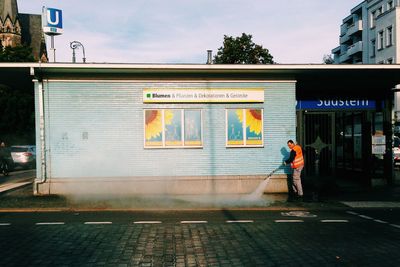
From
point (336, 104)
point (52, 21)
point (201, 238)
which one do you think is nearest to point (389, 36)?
point (336, 104)

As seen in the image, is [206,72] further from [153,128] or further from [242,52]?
[242,52]

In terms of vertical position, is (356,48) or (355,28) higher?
(355,28)

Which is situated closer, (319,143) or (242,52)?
(319,143)

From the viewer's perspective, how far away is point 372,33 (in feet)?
177

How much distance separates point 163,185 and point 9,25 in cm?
8448

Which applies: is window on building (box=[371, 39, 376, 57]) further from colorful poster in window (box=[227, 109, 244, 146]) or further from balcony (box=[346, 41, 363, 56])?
colorful poster in window (box=[227, 109, 244, 146])

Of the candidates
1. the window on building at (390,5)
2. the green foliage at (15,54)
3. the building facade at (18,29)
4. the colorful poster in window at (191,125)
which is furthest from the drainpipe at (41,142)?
the building facade at (18,29)

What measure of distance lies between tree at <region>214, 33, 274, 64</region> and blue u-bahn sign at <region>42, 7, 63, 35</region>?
27.7 metres

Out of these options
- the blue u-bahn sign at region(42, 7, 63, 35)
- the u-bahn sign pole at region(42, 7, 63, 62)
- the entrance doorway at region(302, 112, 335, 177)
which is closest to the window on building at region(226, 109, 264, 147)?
the entrance doorway at region(302, 112, 335, 177)

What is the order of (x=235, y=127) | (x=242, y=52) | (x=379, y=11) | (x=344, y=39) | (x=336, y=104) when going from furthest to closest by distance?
(x=344, y=39) → (x=379, y=11) → (x=242, y=52) → (x=336, y=104) → (x=235, y=127)

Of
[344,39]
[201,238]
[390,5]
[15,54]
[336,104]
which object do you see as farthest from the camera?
[344,39]

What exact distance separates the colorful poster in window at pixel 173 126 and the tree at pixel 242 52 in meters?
30.0

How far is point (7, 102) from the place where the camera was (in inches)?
1864

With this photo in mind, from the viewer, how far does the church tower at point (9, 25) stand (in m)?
86.2
